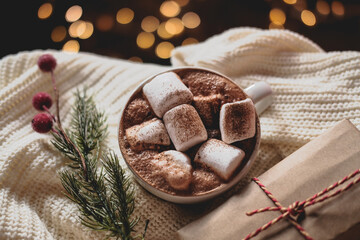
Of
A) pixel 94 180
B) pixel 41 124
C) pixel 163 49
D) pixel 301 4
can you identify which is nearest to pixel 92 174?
pixel 94 180

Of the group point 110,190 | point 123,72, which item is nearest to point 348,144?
point 110,190

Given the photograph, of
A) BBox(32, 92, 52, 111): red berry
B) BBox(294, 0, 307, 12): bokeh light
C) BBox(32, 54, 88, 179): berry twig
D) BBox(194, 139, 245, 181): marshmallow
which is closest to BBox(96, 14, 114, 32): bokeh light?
BBox(32, 54, 88, 179): berry twig

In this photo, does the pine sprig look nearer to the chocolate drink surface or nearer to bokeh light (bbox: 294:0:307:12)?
the chocolate drink surface

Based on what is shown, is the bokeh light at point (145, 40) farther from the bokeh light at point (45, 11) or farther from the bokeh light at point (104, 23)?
the bokeh light at point (45, 11)

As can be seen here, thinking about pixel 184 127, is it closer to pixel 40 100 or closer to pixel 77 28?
pixel 40 100

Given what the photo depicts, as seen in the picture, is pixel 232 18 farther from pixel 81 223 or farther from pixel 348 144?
pixel 81 223

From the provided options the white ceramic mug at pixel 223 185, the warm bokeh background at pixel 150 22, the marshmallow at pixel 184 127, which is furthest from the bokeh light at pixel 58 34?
the marshmallow at pixel 184 127
